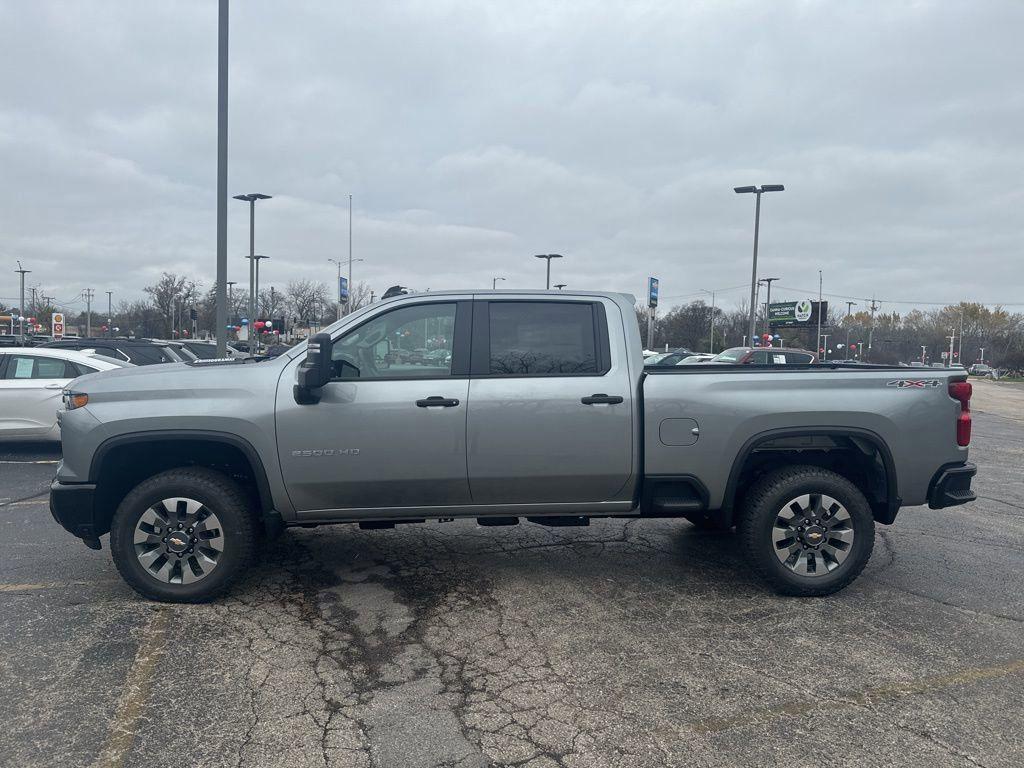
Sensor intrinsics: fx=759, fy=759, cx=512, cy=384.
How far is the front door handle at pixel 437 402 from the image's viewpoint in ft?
15.0

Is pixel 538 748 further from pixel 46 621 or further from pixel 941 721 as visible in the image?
pixel 46 621

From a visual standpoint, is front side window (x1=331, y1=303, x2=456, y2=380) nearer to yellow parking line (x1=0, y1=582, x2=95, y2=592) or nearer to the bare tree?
yellow parking line (x1=0, y1=582, x2=95, y2=592)

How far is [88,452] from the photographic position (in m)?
4.53

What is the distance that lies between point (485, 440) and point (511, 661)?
1305 millimetres

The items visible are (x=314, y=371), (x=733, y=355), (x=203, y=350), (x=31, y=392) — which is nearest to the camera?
(x=314, y=371)

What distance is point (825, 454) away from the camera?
514 cm

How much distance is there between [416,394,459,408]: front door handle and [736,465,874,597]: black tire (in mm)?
2030

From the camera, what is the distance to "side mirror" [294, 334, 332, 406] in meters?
4.39

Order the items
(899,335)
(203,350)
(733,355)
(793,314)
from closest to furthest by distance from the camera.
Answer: (203,350)
(733,355)
(793,314)
(899,335)

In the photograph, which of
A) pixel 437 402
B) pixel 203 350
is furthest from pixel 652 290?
pixel 437 402

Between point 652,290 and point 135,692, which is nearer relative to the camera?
point 135,692

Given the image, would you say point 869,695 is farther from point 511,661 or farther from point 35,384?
point 35,384

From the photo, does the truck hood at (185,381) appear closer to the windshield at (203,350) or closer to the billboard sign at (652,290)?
the windshield at (203,350)

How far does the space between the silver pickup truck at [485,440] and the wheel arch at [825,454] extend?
0.01 metres
